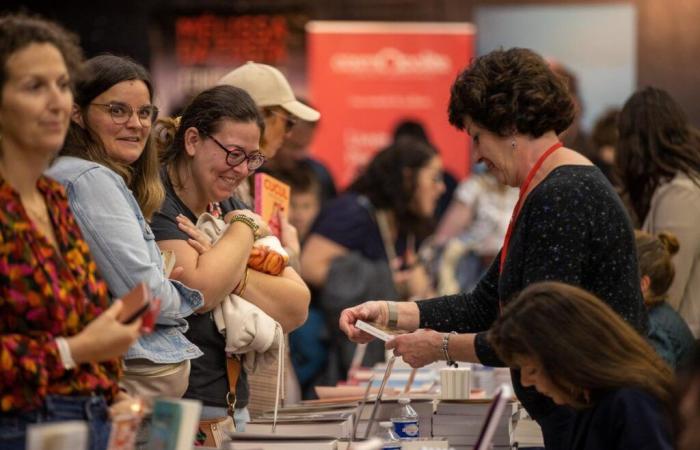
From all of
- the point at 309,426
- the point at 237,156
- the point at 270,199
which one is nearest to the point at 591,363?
the point at 309,426

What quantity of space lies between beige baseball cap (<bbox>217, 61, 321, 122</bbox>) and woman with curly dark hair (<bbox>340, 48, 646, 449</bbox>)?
96 centimetres

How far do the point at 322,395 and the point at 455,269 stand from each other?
133 inches

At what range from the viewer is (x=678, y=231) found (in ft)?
15.3

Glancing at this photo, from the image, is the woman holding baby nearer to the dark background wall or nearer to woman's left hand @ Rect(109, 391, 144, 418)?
woman's left hand @ Rect(109, 391, 144, 418)

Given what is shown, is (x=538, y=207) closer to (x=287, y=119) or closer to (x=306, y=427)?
(x=306, y=427)

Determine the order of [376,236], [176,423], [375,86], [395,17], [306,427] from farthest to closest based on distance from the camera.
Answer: [395,17] → [375,86] → [376,236] → [306,427] → [176,423]

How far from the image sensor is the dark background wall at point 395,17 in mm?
9562

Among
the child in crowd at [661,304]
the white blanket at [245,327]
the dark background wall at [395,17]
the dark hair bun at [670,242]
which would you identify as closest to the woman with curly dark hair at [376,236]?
the dark hair bun at [670,242]

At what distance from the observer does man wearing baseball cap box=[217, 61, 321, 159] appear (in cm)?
412

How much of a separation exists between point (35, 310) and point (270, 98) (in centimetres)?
196

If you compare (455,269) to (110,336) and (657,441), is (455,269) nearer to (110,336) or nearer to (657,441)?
(657,441)

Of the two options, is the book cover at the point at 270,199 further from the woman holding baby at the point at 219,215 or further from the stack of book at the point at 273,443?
the stack of book at the point at 273,443

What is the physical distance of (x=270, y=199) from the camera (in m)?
3.98

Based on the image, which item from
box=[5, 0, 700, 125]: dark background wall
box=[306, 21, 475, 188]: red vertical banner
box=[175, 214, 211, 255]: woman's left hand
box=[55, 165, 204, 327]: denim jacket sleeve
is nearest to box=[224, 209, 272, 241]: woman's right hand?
box=[175, 214, 211, 255]: woman's left hand
